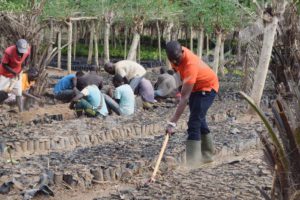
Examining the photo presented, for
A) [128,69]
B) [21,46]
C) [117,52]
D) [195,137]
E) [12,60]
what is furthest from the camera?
[117,52]

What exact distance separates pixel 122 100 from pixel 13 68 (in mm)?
2048

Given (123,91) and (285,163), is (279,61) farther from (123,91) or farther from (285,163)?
(285,163)

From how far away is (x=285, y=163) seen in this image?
12.8 feet

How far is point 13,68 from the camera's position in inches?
443

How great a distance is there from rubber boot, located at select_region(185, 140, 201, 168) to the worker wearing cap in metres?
5.03

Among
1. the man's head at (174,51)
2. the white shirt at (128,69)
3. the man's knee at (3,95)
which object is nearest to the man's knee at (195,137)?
the man's head at (174,51)

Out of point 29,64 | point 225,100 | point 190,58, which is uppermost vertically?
point 190,58

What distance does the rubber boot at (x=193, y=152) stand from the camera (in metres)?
6.68

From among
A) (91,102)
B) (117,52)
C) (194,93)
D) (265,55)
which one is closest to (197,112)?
(194,93)

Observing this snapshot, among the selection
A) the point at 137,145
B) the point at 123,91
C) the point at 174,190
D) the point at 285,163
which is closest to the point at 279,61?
the point at 123,91

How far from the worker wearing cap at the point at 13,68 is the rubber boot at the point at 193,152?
5.03m

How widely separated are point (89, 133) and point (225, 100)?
6293 millimetres

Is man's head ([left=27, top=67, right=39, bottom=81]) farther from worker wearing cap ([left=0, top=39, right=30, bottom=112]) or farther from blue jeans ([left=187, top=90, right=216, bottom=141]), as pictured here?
blue jeans ([left=187, top=90, right=216, bottom=141])

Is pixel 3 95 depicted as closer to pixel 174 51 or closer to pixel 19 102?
pixel 19 102
